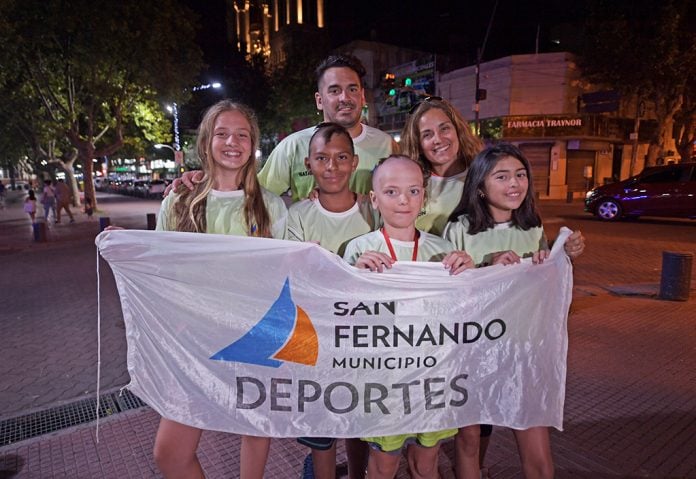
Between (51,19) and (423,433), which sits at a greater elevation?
(51,19)

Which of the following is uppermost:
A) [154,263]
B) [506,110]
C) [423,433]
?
[506,110]

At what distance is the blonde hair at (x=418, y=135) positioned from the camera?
10.1 feet

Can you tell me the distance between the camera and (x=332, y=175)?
2.69 m

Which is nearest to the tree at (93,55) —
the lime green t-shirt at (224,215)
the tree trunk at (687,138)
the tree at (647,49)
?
the lime green t-shirt at (224,215)

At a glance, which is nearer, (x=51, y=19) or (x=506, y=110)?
(x=51, y=19)

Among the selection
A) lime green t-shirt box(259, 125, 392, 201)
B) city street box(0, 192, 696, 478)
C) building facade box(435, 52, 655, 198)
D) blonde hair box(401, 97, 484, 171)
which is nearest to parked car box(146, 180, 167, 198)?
building facade box(435, 52, 655, 198)

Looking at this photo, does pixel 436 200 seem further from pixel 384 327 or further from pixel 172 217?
pixel 172 217

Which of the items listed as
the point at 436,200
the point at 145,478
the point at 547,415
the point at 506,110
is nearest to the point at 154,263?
the point at 145,478

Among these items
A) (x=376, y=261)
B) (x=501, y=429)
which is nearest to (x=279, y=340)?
(x=376, y=261)

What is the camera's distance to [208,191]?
260cm

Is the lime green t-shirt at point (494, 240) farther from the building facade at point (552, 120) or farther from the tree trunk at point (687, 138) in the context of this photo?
the tree trunk at point (687, 138)

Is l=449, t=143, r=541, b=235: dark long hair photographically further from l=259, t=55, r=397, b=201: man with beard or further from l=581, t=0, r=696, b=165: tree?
l=581, t=0, r=696, b=165: tree

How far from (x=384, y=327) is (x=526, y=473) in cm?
110

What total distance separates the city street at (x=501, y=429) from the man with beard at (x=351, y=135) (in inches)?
73.2
